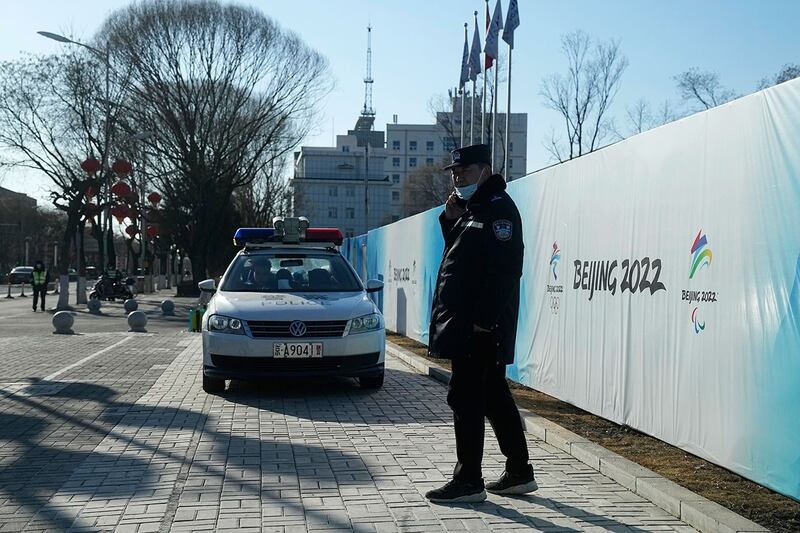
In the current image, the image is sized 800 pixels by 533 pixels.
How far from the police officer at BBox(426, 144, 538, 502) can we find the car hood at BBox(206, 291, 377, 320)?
177 inches

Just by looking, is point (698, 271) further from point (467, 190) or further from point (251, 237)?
point (251, 237)

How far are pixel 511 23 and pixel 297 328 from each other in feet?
58.6

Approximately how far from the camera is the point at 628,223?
7.16 meters

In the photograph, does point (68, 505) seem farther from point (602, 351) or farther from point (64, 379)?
point (64, 379)

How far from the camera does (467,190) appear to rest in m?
5.38

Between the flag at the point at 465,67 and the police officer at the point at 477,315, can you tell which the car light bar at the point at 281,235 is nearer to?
the police officer at the point at 477,315

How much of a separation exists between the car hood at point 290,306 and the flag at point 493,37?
15.7m

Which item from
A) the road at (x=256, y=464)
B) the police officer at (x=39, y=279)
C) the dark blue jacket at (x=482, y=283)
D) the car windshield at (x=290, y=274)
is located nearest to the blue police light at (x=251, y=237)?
the car windshield at (x=290, y=274)

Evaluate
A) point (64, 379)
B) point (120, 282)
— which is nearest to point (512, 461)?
point (64, 379)

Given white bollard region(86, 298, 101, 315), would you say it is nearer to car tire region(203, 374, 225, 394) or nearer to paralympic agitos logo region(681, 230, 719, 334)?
car tire region(203, 374, 225, 394)

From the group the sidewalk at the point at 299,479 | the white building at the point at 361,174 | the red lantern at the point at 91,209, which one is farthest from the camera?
the white building at the point at 361,174

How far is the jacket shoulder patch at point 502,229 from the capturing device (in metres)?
5.09

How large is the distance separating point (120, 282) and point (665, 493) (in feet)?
123

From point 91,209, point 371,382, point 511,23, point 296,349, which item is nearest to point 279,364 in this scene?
point 296,349
